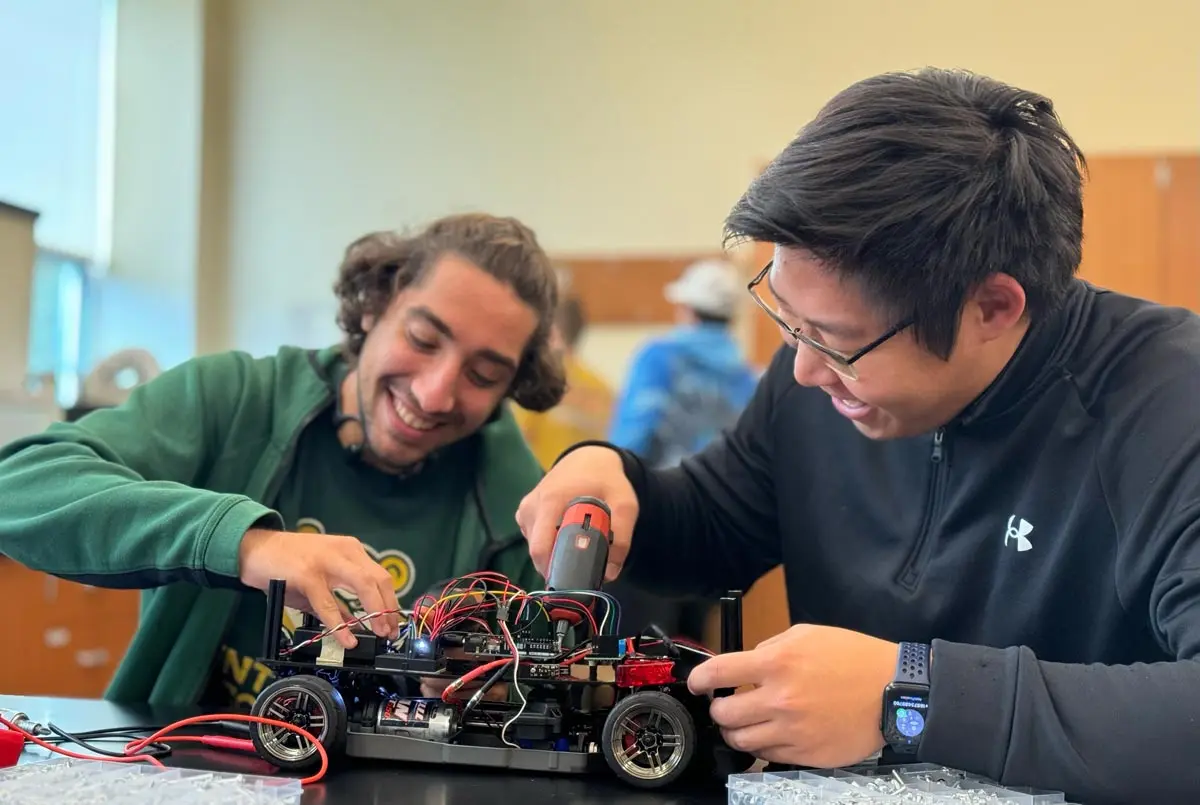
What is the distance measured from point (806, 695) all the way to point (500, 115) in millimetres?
3963

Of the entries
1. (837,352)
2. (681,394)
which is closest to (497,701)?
(837,352)

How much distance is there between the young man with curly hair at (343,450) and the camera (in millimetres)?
1143

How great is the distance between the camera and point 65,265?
12.6 ft

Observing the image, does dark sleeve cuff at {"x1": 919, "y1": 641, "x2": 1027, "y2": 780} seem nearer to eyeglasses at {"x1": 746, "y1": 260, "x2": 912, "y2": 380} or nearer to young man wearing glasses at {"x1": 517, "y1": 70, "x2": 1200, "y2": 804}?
young man wearing glasses at {"x1": 517, "y1": 70, "x2": 1200, "y2": 804}

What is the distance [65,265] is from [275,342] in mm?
890

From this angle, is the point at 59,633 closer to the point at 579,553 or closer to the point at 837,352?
the point at 579,553

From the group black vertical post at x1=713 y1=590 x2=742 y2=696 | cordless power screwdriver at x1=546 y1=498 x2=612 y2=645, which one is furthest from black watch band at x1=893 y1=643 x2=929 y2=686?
cordless power screwdriver at x1=546 y1=498 x2=612 y2=645

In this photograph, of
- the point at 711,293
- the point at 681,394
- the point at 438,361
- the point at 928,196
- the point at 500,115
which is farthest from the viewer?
the point at 500,115

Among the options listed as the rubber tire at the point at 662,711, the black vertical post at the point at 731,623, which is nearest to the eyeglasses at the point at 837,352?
the black vertical post at the point at 731,623

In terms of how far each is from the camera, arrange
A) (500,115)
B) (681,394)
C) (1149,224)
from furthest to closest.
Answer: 1. (500,115)
2. (1149,224)
3. (681,394)

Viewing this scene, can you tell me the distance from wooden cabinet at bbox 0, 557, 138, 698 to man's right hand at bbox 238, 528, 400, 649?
5.75ft

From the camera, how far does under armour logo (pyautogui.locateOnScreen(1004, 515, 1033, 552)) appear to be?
1099 mm

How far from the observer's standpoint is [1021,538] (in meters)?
1.10

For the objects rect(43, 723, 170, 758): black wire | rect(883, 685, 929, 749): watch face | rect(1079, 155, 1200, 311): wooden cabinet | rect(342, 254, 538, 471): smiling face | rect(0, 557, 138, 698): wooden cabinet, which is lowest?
rect(0, 557, 138, 698): wooden cabinet
